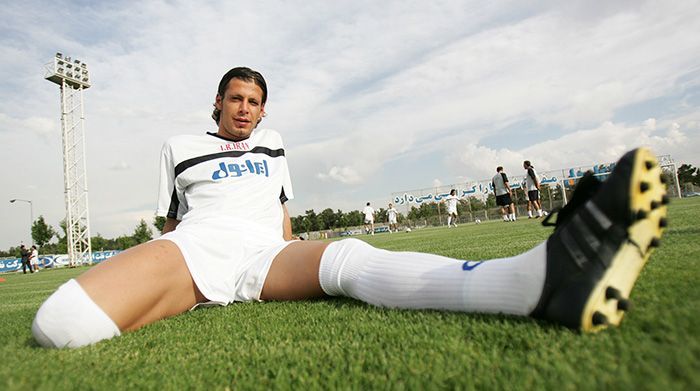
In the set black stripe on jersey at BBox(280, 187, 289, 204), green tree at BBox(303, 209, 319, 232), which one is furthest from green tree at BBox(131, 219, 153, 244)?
black stripe on jersey at BBox(280, 187, 289, 204)

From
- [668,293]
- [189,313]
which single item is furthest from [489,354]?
[189,313]

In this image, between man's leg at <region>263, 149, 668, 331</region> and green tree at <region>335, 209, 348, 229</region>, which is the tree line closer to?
green tree at <region>335, 209, 348, 229</region>

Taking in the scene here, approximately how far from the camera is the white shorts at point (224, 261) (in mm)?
1998

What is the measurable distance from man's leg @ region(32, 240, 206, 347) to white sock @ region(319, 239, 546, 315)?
2.40 feet

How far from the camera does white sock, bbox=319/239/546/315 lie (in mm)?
1282

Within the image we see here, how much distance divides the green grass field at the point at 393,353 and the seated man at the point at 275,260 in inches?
3.3

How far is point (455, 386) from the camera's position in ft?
2.90

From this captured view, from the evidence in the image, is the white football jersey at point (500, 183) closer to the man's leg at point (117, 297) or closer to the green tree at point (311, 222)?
the man's leg at point (117, 297)

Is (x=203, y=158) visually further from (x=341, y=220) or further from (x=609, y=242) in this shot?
(x=341, y=220)

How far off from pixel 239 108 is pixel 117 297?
143 centimetres

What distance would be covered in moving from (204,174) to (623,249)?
2.18 metres

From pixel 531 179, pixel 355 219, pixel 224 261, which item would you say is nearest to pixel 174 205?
pixel 224 261

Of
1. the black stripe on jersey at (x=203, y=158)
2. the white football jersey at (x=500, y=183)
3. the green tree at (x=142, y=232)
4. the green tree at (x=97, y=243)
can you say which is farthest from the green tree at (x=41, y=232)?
the black stripe on jersey at (x=203, y=158)

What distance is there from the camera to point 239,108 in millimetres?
2637
